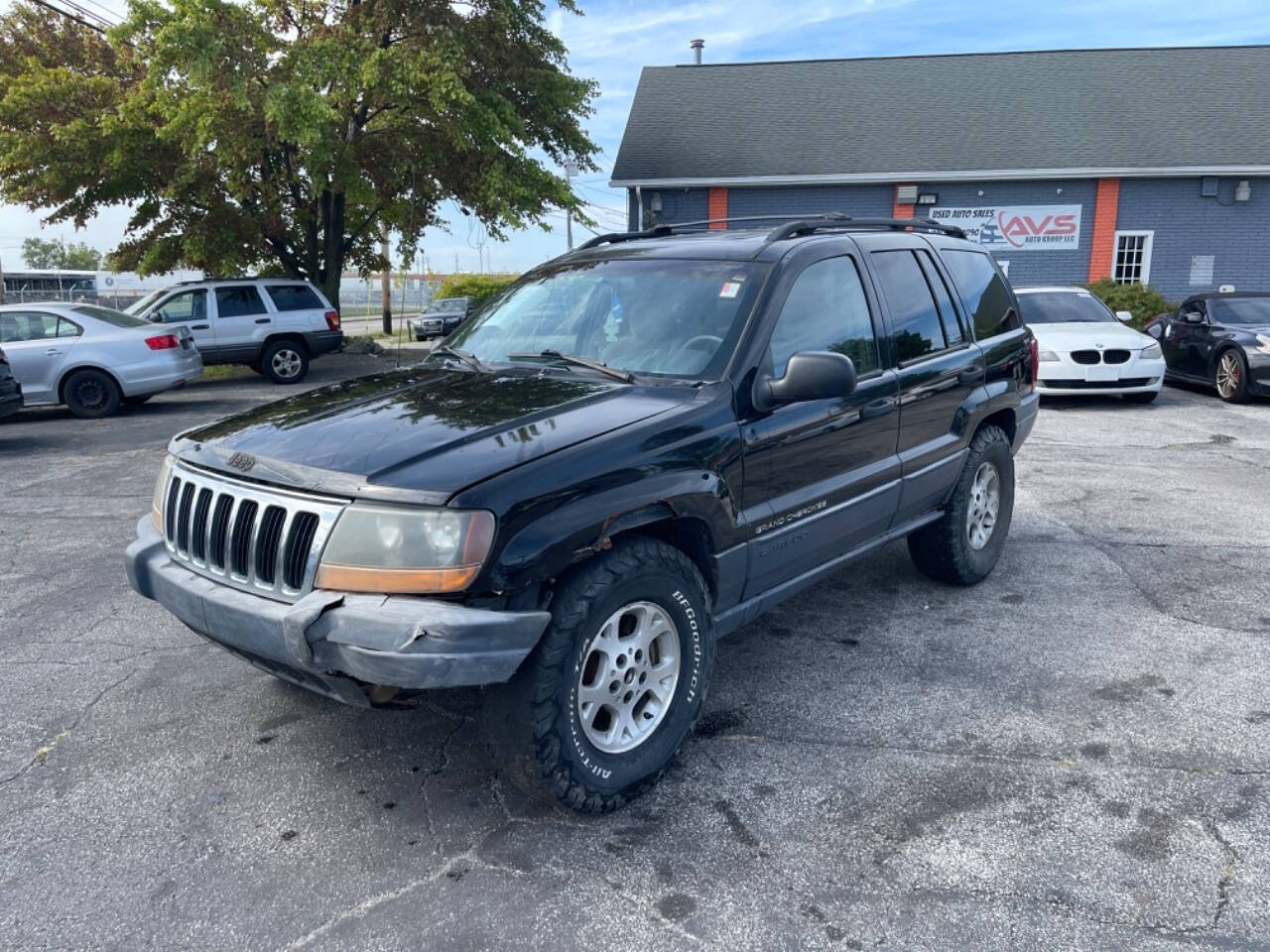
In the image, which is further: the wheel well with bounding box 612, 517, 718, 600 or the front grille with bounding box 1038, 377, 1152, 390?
the front grille with bounding box 1038, 377, 1152, 390

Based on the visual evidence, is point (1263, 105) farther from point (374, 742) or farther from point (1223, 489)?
point (374, 742)

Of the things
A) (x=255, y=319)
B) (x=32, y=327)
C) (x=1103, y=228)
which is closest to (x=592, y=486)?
(x=32, y=327)

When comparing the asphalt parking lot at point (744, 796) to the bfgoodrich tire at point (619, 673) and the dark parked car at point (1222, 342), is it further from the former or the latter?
the dark parked car at point (1222, 342)

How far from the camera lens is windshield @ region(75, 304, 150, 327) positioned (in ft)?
41.4

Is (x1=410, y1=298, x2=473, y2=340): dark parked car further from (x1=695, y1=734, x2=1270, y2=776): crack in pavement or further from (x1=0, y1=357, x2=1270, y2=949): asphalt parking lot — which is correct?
(x1=695, y1=734, x2=1270, y2=776): crack in pavement

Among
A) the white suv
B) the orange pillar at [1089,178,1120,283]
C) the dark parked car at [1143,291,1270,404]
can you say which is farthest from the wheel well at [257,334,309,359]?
the orange pillar at [1089,178,1120,283]

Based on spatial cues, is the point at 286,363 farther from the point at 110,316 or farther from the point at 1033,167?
the point at 1033,167

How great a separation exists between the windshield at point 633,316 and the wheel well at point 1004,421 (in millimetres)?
2178

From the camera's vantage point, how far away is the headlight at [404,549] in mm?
2682

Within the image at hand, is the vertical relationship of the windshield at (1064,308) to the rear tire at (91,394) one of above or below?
above

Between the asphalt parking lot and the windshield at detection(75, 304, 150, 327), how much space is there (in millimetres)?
8522

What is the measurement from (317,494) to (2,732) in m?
1.95

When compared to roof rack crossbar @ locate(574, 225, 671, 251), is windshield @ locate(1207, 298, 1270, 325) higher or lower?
lower

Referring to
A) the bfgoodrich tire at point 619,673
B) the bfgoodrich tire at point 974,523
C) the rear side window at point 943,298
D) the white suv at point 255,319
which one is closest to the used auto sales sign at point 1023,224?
the white suv at point 255,319
